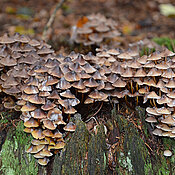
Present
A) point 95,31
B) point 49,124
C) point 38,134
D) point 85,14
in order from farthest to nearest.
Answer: point 85,14, point 95,31, point 38,134, point 49,124

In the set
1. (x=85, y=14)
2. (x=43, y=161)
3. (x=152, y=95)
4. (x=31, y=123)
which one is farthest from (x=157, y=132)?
(x=85, y=14)

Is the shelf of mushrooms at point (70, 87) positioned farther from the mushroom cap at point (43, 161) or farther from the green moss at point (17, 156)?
the green moss at point (17, 156)

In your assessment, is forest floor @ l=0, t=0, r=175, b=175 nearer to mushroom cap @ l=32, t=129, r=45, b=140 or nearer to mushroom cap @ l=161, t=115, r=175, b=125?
mushroom cap @ l=161, t=115, r=175, b=125

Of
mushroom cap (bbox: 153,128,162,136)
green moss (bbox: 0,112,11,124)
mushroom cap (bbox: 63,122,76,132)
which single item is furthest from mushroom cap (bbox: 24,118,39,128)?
mushroom cap (bbox: 153,128,162,136)

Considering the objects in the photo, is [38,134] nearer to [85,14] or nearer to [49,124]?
[49,124]

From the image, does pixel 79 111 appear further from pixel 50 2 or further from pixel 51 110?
pixel 50 2
